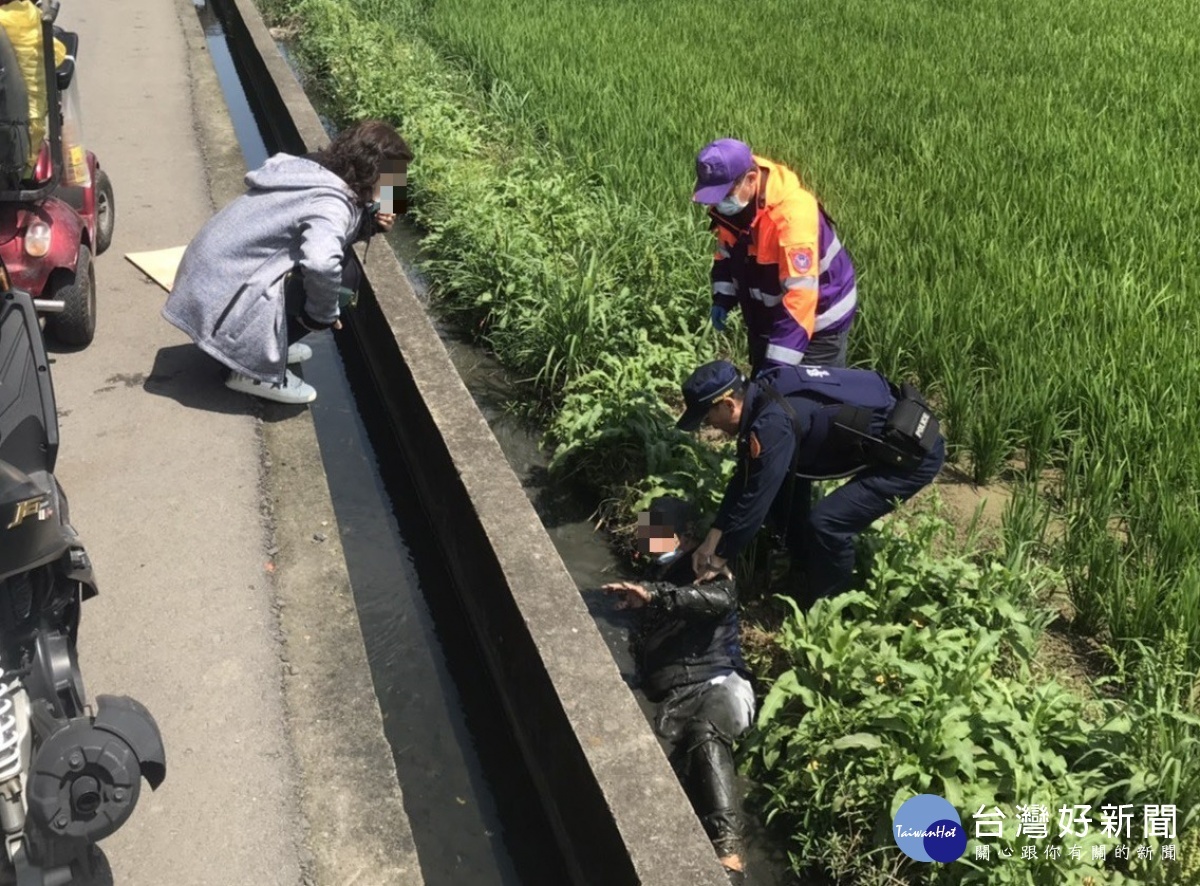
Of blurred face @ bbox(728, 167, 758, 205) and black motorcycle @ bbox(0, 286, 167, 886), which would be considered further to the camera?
blurred face @ bbox(728, 167, 758, 205)

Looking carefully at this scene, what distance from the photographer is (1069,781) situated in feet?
8.40

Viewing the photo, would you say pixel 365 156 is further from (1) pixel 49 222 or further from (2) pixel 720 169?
(2) pixel 720 169

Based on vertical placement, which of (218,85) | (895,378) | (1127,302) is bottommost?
(218,85)

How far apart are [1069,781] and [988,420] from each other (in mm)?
1612

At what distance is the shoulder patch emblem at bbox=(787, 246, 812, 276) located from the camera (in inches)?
134

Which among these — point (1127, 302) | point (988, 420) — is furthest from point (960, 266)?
point (988, 420)

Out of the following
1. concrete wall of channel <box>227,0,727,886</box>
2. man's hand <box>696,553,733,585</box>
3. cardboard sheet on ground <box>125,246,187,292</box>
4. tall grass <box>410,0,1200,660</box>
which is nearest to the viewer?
concrete wall of channel <box>227,0,727,886</box>

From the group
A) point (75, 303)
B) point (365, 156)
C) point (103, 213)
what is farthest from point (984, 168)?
point (103, 213)

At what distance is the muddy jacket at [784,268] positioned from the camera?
3.42 metres

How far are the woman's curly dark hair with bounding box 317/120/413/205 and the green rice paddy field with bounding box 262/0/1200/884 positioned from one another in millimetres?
865

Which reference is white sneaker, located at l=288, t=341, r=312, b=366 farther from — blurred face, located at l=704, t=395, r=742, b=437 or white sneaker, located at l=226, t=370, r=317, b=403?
blurred face, located at l=704, t=395, r=742, b=437

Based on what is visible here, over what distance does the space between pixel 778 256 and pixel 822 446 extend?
25.1 inches

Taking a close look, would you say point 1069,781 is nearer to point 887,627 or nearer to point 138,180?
point 887,627

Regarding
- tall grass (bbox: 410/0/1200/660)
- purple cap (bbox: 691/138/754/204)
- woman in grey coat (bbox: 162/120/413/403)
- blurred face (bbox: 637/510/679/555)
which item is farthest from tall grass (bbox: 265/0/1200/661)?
purple cap (bbox: 691/138/754/204)
